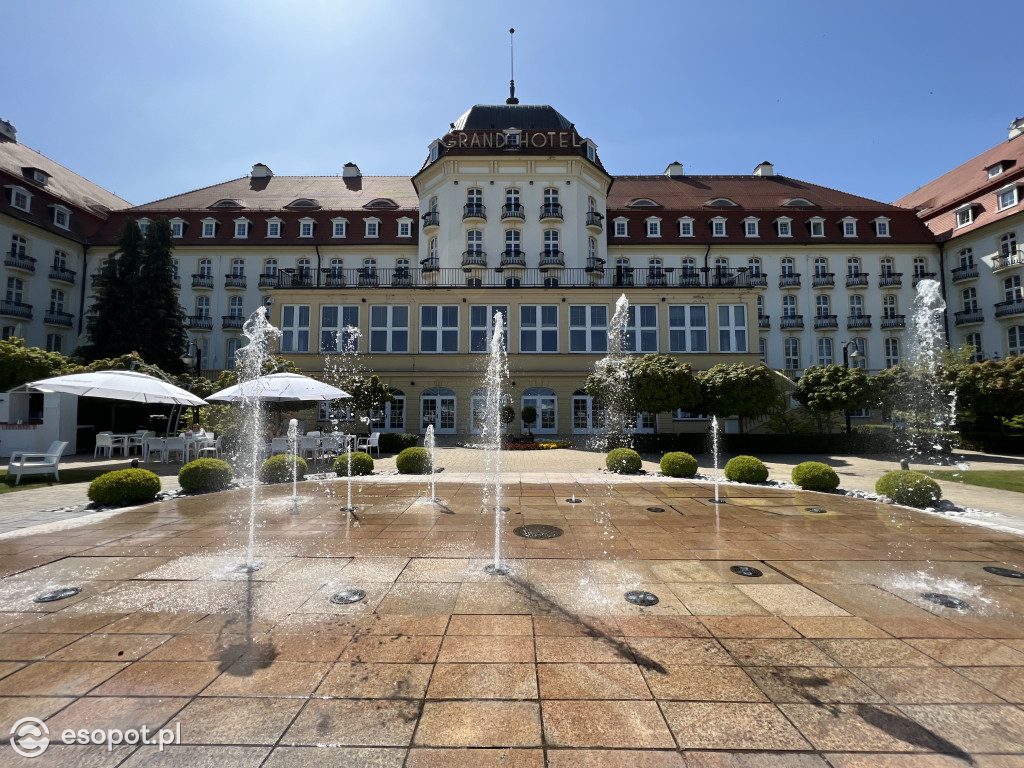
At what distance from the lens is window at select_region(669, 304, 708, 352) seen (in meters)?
26.4

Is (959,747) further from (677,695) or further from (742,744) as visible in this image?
(677,695)

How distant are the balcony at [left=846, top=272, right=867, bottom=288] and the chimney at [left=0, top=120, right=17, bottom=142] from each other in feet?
210

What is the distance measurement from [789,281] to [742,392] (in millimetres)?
22294

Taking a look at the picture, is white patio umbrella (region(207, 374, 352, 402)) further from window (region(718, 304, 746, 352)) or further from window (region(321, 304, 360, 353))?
window (region(718, 304, 746, 352))

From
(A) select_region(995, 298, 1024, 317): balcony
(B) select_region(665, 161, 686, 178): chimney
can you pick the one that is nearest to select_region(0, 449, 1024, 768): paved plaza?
(A) select_region(995, 298, 1024, 317): balcony

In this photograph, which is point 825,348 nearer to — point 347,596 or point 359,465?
point 359,465

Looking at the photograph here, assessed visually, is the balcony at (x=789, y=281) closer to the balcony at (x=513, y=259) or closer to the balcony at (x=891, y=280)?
the balcony at (x=891, y=280)

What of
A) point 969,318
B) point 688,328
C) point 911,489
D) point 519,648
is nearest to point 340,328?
point 688,328

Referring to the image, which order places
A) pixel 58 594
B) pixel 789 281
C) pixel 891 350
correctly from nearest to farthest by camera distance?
pixel 58 594
pixel 891 350
pixel 789 281

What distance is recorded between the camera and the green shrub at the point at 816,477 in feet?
33.5

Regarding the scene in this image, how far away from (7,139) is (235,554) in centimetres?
4927

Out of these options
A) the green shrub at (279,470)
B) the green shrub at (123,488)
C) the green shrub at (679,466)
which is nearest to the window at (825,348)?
the green shrub at (679,466)

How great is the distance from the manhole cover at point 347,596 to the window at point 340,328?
2353cm

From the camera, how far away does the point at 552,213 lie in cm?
3234
